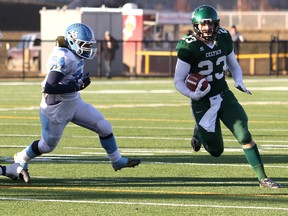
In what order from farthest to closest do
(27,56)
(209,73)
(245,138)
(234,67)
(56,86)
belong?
1. (27,56)
2. (234,67)
3. (209,73)
4. (245,138)
5. (56,86)

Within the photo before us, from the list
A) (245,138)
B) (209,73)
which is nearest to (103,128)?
(209,73)

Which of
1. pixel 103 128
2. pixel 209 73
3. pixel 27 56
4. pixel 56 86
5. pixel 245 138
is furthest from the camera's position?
pixel 27 56

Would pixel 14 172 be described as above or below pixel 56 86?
below

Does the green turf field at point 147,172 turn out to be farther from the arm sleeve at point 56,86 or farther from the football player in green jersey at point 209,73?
the arm sleeve at point 56,86

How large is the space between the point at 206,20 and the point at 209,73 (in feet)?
1.91

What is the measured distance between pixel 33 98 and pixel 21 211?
1611 cm

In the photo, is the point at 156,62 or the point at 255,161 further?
the point at 156,62

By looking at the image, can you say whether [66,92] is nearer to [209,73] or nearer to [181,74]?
[181,74]

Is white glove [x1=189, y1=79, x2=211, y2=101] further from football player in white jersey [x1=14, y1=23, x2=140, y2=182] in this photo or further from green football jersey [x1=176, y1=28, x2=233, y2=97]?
football player in white jersey [x1=14, y1=23, x2=140, y2=182]

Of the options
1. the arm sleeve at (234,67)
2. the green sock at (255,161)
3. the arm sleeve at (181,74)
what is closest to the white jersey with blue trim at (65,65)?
the arm sleeve at (181,74)

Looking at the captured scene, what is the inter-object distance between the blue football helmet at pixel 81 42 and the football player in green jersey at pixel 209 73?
38.0 inches

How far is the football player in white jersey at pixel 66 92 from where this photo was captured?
1040 centimetres

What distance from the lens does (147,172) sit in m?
11.6

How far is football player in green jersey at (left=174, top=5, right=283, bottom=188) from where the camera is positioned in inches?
426
